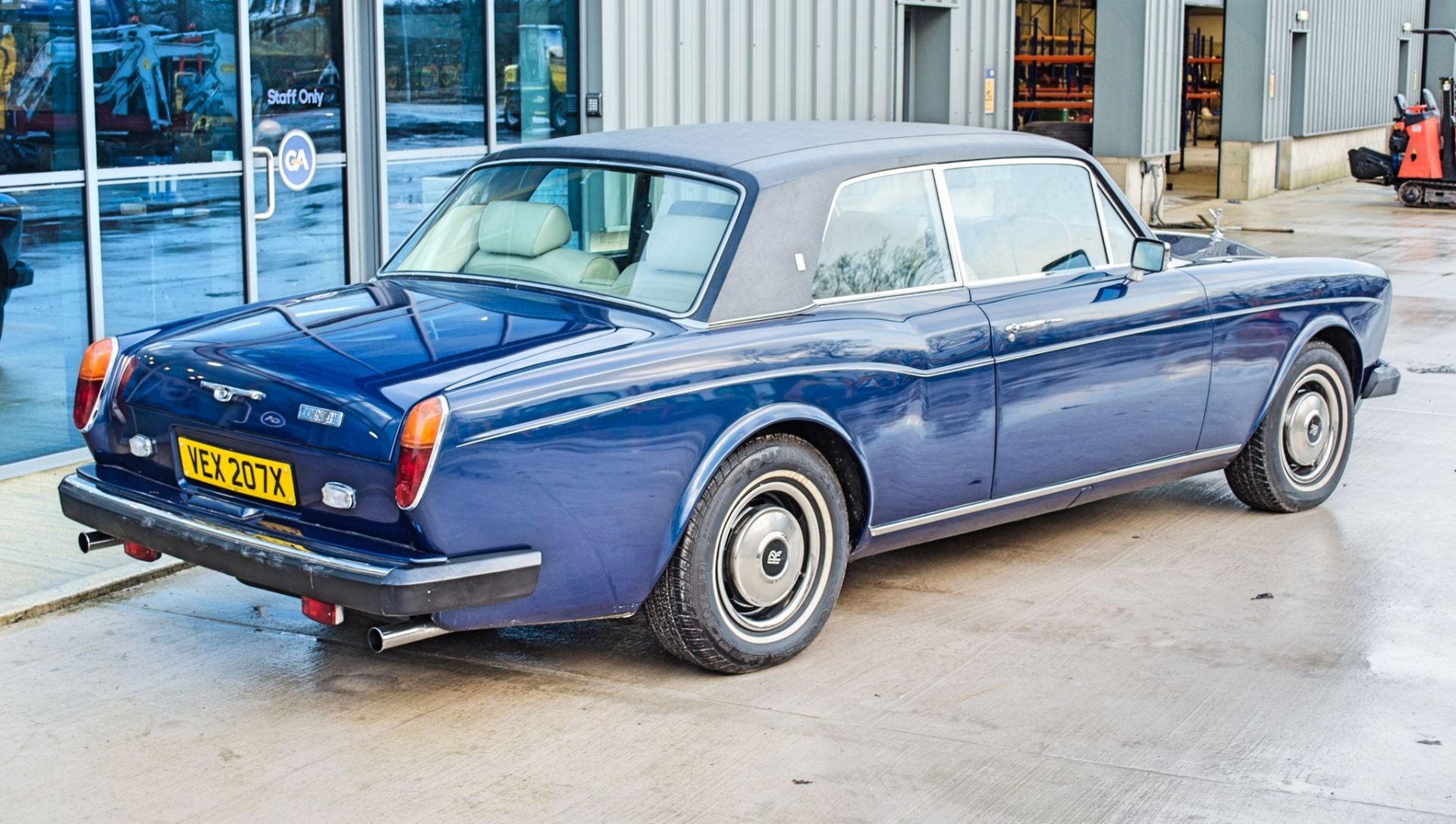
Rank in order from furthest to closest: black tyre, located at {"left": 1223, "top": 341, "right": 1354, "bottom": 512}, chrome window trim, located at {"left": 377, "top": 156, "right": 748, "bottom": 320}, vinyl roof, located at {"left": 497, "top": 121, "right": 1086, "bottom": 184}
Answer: black tyre, located at {"left": 1223, "top": 341, "right": 1354, "bottom": 512}, vinyl roof, located at {"left": 497, "top": 121, "right": 1086, "bottom": 184}, chrome window trim, located at {"left": 377, "top": 156, "right": 748, "bottom": 320}

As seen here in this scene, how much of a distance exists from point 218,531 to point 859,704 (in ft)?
6.02

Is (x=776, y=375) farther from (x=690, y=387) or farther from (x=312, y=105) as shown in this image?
(x=312, y=105)

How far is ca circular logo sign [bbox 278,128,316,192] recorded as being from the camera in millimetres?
9586

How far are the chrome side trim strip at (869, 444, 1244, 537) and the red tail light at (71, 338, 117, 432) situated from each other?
7.80 feet

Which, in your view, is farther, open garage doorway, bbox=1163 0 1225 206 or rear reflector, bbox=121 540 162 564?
open garage doorway, bbox=1163 0 1225 206

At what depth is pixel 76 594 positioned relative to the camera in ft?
19.7

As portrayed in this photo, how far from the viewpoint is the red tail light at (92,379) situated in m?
5.21

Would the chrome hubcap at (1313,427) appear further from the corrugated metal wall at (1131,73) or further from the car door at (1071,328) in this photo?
the corrugated metal wall at (1131,73)

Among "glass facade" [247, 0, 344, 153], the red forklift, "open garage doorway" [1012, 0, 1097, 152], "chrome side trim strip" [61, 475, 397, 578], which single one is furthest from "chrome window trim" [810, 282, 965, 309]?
"open garage doorway" [1012, 0, 1097, 152]

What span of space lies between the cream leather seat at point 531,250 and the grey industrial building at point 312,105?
3.27m

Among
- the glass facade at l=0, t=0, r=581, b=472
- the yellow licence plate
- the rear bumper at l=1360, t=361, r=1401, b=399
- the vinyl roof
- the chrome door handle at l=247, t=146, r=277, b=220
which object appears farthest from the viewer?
the chrome door handle at l=247, t=146, r=277, b=220

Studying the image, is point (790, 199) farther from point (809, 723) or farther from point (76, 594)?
point (76, 594)

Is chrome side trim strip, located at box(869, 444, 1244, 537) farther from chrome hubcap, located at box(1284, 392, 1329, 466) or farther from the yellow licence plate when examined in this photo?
the yellow licence plate

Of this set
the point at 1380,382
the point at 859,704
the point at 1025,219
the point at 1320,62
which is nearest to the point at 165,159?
the point at 1025,219
